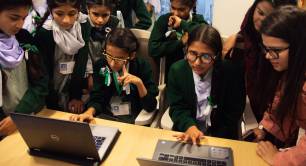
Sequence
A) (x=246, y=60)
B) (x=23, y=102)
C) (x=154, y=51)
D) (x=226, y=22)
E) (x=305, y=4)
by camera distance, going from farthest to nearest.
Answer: (x=226, y=22) → (x=305, y=4) → (x=154, y=51) → (x=246, y=60) → (x=23, y=102)

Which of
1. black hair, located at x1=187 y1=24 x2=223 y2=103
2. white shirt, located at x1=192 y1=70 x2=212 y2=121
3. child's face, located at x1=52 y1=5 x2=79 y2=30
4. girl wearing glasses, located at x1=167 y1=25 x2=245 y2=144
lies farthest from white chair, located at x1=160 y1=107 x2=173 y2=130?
child's face, located at x1=52 y1=5 x2=79 y2=30

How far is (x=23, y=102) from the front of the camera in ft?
5.47

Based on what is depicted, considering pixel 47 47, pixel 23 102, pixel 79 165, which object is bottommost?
pixel 79 165

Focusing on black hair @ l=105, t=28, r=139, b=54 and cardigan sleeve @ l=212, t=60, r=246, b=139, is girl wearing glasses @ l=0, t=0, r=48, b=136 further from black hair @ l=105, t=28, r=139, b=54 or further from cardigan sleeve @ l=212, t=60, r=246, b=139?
cardigan sleeve @ l=212, t=60, r=246, b=139

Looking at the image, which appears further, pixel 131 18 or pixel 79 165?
pixel 131 18

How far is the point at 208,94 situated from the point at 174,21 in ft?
2.06

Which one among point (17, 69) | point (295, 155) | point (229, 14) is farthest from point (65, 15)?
point (229, 14)

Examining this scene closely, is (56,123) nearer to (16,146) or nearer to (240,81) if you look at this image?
(16,146)

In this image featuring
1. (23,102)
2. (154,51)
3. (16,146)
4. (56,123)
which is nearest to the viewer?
(56,123)

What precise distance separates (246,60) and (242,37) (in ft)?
0.49

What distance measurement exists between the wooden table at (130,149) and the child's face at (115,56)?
1.36ft

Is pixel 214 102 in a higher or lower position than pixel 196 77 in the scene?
lower

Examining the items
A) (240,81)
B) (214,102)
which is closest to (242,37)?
(240,81)

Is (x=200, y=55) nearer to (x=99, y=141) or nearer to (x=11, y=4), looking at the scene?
(x=99, y=141)
